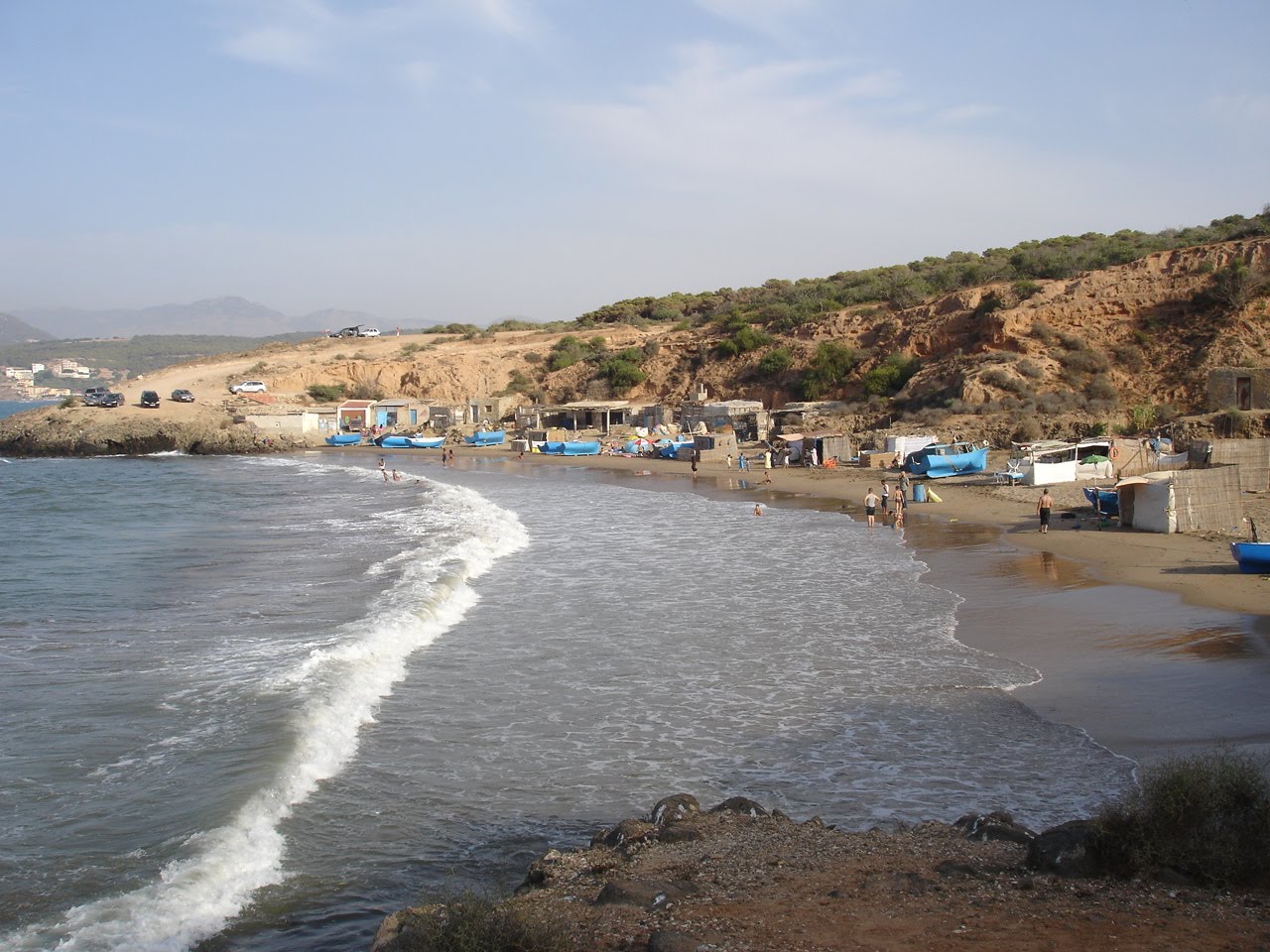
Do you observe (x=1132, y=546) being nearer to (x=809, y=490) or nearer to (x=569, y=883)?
(x=809, y=490)

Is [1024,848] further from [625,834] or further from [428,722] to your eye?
[428,722]

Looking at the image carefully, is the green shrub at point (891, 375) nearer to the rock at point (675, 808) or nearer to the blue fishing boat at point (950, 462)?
the blue fishing boat at point (950, 462)

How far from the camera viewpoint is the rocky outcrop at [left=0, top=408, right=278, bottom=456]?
60.1 m

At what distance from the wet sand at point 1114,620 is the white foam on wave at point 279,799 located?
7.52 metres

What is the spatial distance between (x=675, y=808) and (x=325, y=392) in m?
74.1

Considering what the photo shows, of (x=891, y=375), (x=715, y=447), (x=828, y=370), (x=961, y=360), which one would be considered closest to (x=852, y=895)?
(x=715, y=447)

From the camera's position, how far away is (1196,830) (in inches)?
244

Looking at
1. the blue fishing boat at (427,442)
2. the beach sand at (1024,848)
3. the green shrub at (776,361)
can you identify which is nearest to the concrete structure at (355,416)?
the blue fishing boat at (427,442)

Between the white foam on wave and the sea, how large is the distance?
29 millimetres

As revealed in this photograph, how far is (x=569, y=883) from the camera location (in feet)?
22.3

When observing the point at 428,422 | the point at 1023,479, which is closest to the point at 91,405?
the point at 428,422

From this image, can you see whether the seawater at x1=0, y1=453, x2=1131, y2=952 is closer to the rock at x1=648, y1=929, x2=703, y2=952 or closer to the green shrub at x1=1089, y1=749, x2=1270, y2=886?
the green shrub at x1=1089, y1=749, x2=1270, y2=886

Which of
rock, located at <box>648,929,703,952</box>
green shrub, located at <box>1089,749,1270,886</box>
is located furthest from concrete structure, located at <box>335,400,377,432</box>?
green shrub, located at <box>1089,749,1270,886</box>

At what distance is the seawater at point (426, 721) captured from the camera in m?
7.63
